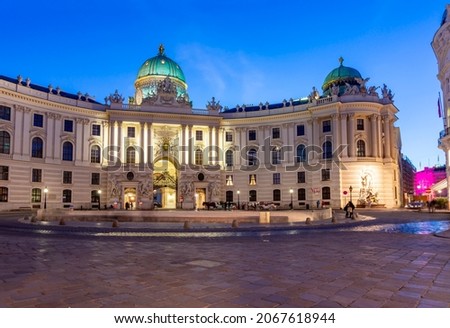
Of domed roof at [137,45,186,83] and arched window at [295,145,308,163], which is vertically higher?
domed roof at [137,45,186,83]

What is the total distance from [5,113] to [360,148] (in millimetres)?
54275

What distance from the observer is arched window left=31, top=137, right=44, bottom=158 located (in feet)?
164

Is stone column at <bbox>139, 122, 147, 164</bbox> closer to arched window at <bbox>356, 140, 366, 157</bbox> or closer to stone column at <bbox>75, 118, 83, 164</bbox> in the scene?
stone column at <bbox>75, 118, 83, 164</bbox>

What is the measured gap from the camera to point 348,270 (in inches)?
335

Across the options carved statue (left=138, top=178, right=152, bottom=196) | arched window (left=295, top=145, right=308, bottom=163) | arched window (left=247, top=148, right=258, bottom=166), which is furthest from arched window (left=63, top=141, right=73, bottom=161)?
arched window (left=295, top=145, right=308, bottom=163)

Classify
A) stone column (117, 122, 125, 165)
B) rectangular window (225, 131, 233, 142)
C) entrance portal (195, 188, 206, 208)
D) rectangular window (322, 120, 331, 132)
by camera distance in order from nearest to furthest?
1. stone column (117, 122, 125, 165)
2. rectangular window (322, 120, 331, 132)
3. entrance portal (195, 188, 206, 208)
4. rectangular window (225, 131, 233, 142)

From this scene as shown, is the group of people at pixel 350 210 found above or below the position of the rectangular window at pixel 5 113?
below

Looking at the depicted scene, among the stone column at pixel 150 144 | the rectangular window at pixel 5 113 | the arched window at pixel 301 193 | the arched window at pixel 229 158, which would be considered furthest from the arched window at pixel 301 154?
the rectangular window at pixel 5 113

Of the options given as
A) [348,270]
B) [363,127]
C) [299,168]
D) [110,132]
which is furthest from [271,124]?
[348,270]

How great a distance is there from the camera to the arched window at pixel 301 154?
59.2 m

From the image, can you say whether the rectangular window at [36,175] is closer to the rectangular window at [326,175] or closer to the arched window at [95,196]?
the arched window at [95,196]

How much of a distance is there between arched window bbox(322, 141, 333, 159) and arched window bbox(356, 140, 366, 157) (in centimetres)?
429

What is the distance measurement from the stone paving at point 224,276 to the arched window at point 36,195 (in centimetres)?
4118

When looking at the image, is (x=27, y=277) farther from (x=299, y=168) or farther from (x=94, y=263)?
(x=299, y=168)
